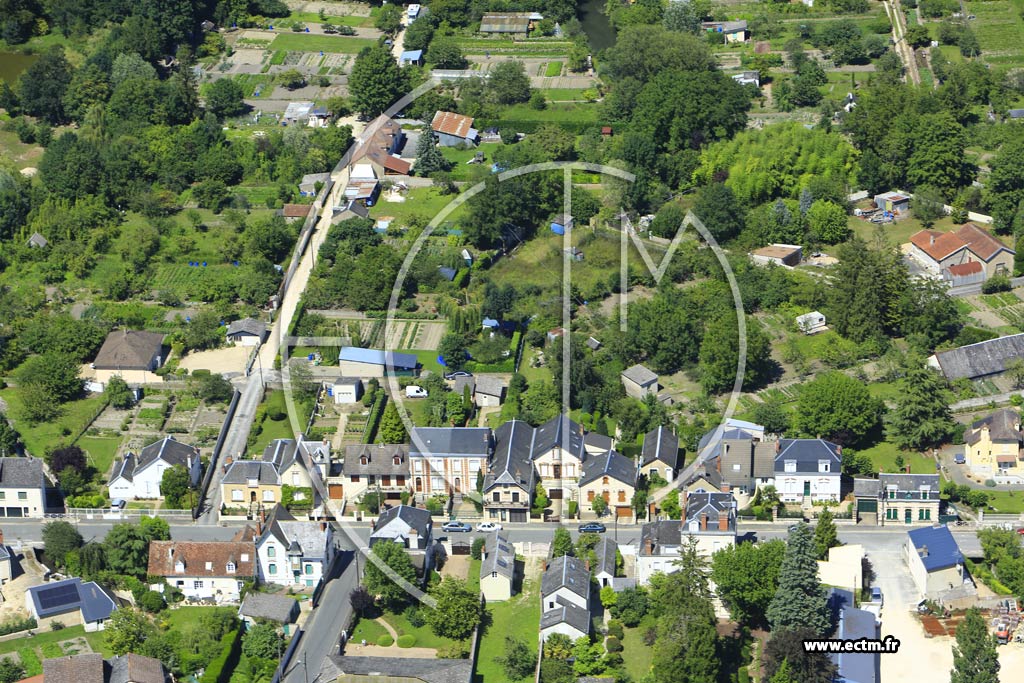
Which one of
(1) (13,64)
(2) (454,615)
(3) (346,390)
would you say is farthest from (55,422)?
(1) (13,64)

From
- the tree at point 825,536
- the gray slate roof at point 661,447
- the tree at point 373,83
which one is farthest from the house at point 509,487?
the tree at point 373,83

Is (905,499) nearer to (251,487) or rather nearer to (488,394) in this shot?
(488,394)

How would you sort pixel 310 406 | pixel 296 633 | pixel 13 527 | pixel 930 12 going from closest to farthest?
pixel 296 633
pixel 13 527
pixel 310 406
pixel 930 12

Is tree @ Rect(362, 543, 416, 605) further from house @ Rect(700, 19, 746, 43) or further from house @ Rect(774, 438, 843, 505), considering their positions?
house @ Rect(700, 19, 746, 43)

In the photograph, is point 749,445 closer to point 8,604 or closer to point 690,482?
point 690,482

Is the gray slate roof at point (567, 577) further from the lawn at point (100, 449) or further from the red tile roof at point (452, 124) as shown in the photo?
the red tile roof at point (452, 124)

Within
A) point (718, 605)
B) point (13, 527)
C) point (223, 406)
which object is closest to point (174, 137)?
point (223, 406)
